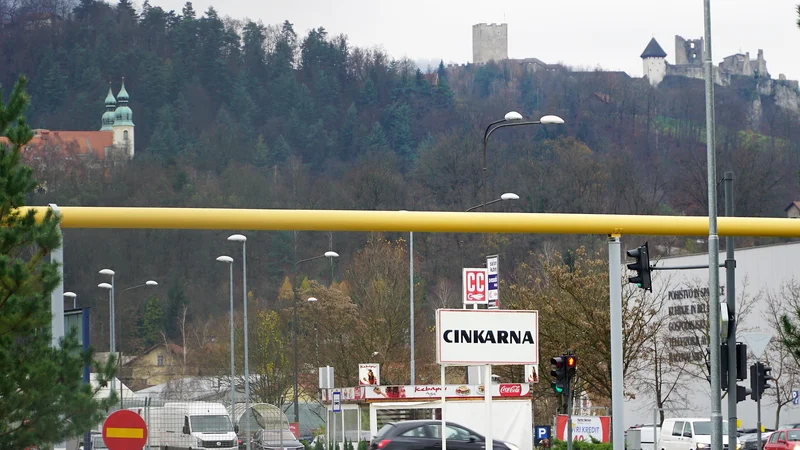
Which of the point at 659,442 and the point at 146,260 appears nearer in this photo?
the point at 659,442

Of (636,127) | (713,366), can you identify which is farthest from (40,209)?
(636,127)

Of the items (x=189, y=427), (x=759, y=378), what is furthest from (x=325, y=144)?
(x=759, y=378)

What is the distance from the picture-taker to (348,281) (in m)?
61.7

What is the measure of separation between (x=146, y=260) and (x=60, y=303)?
220ft

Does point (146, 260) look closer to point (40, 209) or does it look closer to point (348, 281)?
point (348, 281)

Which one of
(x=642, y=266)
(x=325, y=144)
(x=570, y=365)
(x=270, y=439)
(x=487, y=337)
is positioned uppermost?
(x=325, y=144)

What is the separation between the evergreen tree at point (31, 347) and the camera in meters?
10.4

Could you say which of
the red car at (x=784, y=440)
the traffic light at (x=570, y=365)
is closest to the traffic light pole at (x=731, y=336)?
the traffic light at (x=570, y=365)

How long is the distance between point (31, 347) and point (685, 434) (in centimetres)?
2939

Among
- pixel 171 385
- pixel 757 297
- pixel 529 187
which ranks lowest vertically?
pixel 171 385

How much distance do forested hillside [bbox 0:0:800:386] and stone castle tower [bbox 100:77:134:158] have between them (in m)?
1.97

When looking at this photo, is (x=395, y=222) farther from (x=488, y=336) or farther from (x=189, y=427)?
(x=189, y=427)

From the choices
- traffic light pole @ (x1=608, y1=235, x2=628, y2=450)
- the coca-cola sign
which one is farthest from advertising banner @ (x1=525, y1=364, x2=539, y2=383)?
traffic light pole @ (x1=608, y1=235, x2=628, y2=450)

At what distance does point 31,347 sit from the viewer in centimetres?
1052
